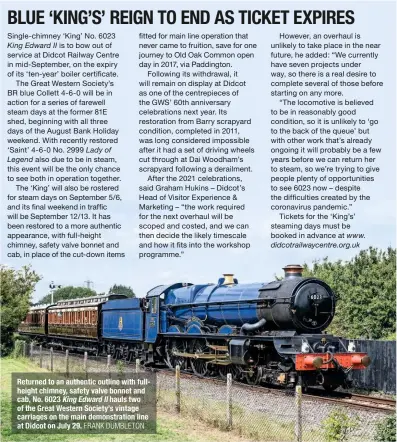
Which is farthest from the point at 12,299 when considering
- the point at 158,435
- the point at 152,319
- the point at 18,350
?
the point at 158,435

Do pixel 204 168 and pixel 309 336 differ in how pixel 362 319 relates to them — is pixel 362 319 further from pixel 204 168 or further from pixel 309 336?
pixel 204 168

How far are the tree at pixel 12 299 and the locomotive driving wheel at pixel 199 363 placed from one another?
473 inches

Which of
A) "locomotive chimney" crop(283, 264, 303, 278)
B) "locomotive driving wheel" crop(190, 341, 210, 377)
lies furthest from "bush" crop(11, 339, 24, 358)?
"locomotive chimney" crop(283, 264, 303, 278)

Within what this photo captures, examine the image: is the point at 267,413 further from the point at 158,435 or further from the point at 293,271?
the point at 293,271

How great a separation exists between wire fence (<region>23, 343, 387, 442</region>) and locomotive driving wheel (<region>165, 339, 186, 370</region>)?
3483 millimetres

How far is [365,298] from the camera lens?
32.1m

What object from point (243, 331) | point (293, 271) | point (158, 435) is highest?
point (293, 271)

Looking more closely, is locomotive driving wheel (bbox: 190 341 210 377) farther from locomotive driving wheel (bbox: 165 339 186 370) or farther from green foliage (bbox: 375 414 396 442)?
green foliage (bbox: 375 414 396 442)

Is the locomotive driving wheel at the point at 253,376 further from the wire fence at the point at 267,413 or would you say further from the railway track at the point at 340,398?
the wire fence at the point at 267,413

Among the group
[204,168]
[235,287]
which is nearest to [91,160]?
[204,168]

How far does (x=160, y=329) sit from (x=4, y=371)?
5.70m

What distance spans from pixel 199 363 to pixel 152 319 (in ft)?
12.0

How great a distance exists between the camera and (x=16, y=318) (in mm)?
30547

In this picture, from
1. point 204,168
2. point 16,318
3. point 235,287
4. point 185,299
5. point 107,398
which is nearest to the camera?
point 107,398
